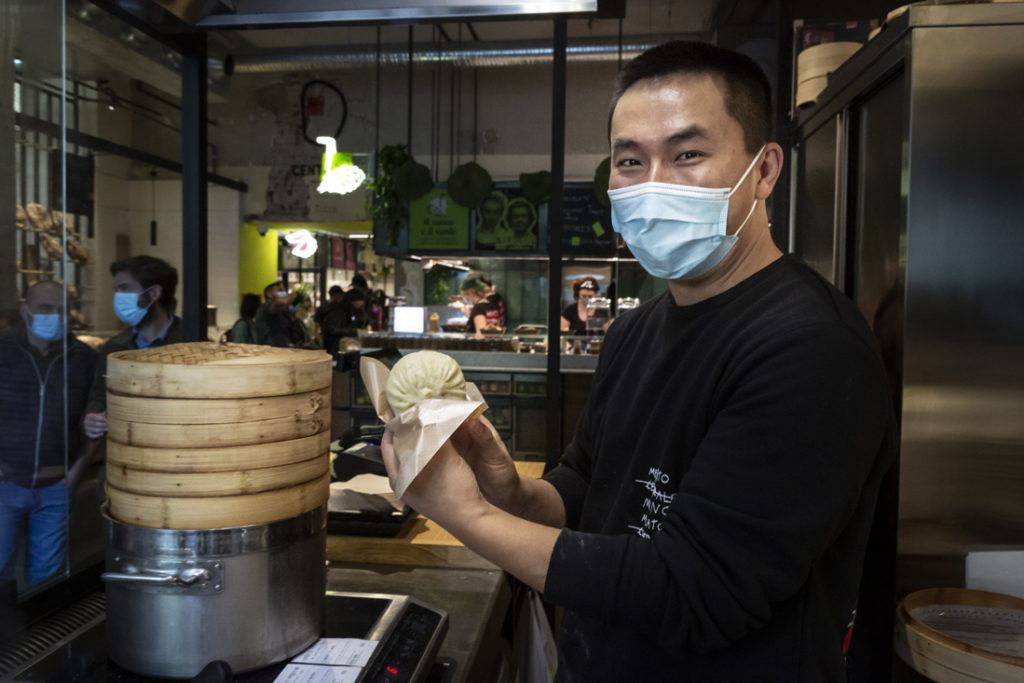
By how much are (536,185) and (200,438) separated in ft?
20.3

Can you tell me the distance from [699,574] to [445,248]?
21.5 ft

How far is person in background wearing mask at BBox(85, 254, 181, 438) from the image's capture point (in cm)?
292

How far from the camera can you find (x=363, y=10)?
1529mm

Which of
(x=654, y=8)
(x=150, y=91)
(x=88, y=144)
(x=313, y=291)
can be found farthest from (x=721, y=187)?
(x=313, y=291)

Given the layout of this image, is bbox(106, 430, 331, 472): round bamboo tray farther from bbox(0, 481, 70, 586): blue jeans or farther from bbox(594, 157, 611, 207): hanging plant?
bbox(594, 157, 611, 207): hanging plant

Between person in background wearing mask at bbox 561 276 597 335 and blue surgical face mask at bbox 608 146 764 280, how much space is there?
20.8ft

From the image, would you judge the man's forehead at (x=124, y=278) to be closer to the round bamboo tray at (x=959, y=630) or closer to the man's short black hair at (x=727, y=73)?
the man's short black hair at (x=727, y=73)

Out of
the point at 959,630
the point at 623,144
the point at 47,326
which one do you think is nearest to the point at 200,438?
the point at 47,326

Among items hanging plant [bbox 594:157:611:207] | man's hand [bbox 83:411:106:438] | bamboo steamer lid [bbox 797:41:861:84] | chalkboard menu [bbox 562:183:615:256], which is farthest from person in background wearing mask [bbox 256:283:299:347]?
man's hand [bbox 83:411:106:438]

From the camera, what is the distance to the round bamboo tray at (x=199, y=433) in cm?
109

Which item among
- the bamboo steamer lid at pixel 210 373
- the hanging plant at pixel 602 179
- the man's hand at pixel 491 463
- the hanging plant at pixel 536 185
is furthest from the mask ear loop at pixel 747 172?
the hanging plant at pixel 536 185

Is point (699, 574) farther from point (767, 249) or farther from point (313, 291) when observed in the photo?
point (313, 291)

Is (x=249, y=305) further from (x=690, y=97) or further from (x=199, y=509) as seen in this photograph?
(x=690, y=97)

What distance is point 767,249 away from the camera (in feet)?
4.25
